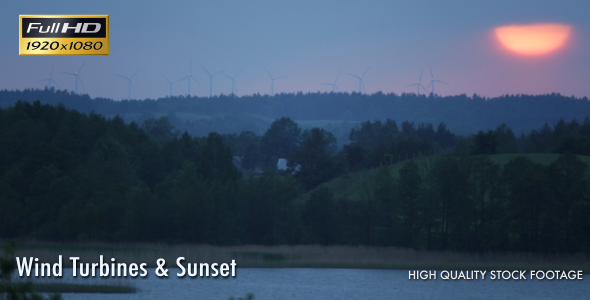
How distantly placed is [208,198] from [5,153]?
31.0 meters

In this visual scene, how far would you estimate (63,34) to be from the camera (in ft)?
104

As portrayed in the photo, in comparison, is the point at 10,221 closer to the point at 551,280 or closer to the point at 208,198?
the point at 208,198

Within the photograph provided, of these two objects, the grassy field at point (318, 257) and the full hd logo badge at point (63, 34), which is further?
the grassy field at point (318, 257)

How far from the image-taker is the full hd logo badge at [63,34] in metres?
31.3

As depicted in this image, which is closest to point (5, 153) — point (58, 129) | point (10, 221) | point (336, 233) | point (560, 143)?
point (58, 129)

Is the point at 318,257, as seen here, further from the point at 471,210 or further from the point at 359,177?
the point at 359,177

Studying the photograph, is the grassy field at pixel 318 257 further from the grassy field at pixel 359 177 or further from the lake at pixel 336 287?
the grassy field at pixel 359 177

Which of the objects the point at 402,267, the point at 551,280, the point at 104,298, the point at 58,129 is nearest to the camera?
the point at 104,298

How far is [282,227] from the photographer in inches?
2314

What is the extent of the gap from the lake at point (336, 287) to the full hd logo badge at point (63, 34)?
1183cm

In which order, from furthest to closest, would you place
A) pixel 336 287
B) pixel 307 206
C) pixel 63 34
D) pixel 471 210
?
pixel 307 206
pixel 471 210
pixel 336 287
pixel 63 34

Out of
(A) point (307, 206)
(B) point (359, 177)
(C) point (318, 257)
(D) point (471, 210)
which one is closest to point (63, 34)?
(C) point (318, 257)

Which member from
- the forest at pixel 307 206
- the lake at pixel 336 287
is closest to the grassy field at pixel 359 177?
the forest at pixel 307 206

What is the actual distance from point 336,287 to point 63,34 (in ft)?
64.4
